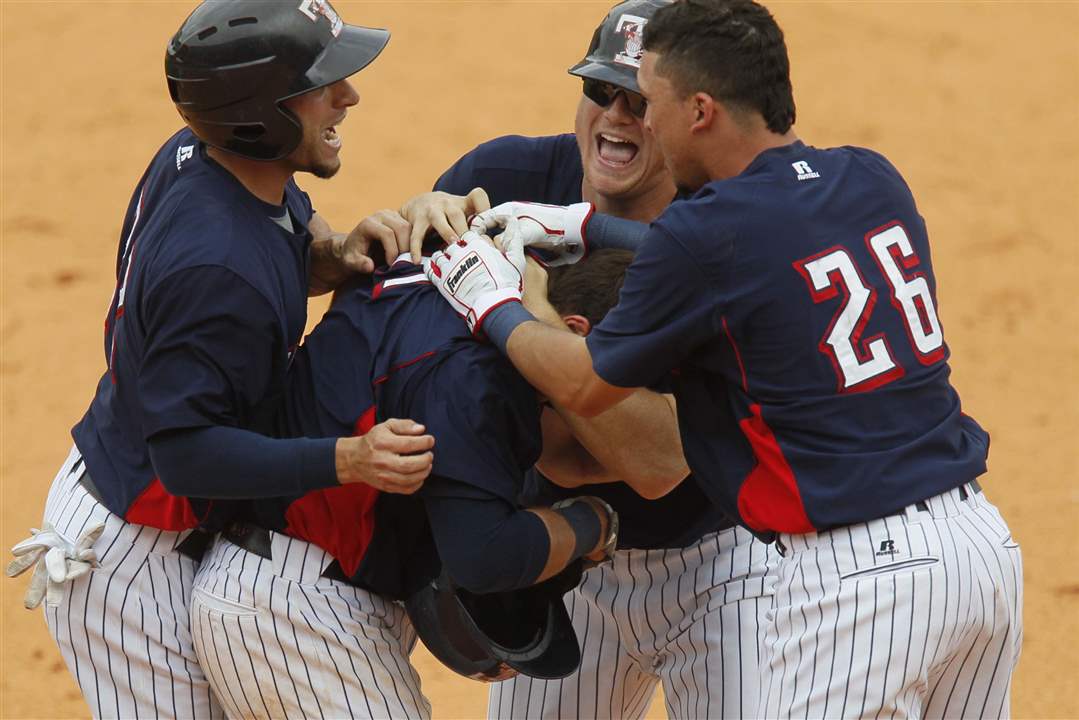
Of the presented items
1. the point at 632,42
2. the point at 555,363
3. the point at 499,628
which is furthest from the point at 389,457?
the point at 632,42

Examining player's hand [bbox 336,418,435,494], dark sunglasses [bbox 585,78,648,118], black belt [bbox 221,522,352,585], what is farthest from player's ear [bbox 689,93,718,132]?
black belt [bbox 221,522,352,585]

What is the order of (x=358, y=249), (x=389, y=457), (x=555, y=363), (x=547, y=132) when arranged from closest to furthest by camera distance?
(x=389, y=457), (x=555, y=363), (x=358, y=249), (x=547, y=132)

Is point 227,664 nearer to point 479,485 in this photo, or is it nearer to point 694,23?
point 479,485

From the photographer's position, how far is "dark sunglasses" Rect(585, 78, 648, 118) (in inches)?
197

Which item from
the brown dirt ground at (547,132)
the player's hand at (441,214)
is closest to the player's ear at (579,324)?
the player's hand at (441,214)

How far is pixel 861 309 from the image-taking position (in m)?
3.93

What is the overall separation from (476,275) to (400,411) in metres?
0.41

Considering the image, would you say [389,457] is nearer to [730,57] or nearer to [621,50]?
[730,57]

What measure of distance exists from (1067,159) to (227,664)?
32.3 ft

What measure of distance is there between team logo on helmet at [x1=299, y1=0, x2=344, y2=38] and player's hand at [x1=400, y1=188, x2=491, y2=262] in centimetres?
58

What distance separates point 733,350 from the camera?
3.98 meters

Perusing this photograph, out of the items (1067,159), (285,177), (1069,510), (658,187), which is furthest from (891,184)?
(1067,159)

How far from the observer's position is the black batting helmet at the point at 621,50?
16.1ft

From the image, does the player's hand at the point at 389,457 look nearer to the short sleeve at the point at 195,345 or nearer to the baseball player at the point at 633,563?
the short sleeve at the point at 195,345
